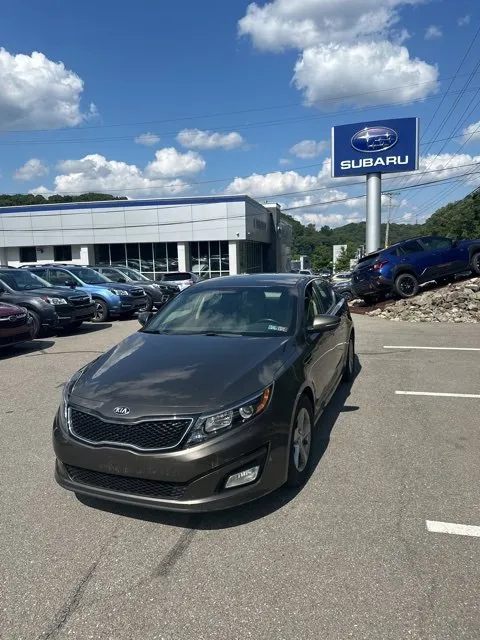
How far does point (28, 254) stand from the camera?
41469 mm

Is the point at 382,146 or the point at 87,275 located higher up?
the point at 382,146

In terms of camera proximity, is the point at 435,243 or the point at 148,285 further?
the point at 148,285

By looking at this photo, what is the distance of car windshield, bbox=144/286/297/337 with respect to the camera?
171 inches

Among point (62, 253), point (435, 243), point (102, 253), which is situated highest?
point (62, 253)

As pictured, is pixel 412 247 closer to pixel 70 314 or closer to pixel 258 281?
pixel 70 314

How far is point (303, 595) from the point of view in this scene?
2471 mm

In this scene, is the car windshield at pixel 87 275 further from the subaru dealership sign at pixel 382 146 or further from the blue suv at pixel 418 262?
the subaru dealership sign at pixel 382 146

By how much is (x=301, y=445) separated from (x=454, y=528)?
1.16 m

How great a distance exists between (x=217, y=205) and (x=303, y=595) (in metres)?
35.6

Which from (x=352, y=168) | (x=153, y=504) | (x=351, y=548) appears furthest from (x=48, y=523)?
(x=352, y=168)

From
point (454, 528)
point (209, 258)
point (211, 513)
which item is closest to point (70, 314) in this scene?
point (211, 513)

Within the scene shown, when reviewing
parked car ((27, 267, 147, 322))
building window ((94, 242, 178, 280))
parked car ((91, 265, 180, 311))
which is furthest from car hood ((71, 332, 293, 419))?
building window ((94, 242, 178, 280))

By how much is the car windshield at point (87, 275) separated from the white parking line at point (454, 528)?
45.6ft

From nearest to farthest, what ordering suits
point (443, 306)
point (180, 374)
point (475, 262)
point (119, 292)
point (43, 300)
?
point (180, 374) → point (43, 300) → point (443, 306) → point (119, 292) → point (475, 262)
